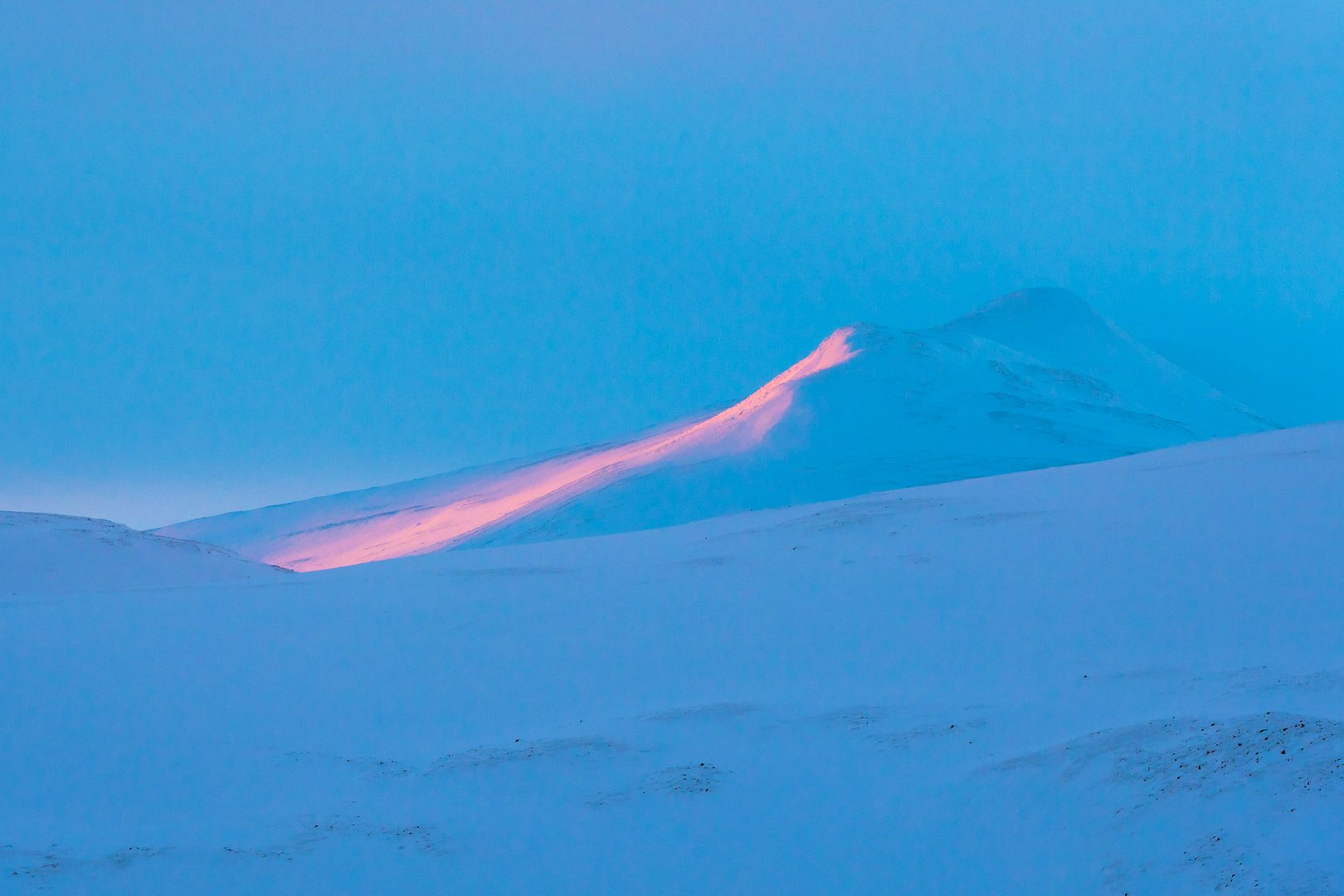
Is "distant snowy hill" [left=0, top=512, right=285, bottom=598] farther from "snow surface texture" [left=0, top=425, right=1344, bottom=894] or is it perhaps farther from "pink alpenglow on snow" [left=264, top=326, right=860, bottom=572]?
"pink alpenglow on snow" [left=264, top=326, right=860, bottom=572]

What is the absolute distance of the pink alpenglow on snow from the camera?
119 ft

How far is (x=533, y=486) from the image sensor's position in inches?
1832

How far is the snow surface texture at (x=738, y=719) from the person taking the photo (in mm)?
6934

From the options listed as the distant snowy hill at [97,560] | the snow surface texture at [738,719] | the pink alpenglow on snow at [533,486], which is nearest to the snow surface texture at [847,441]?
the pink alpenglow on snow at [533,486]

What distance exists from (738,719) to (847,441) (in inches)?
974

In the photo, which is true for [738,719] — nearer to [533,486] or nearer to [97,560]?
[97,560]

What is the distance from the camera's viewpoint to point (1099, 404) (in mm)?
39594

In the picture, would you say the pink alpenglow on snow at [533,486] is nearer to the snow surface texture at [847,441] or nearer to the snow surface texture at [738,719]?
the snow surface texture at [847,441]

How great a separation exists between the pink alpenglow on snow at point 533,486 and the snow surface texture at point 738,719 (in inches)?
765

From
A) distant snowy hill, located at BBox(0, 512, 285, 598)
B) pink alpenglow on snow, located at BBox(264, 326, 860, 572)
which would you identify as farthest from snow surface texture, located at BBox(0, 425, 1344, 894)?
pink alpenglow on snow, located at BBox(264, 326, 860, 572)

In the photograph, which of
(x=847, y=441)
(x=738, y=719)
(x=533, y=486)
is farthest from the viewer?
(x=533, y=486)

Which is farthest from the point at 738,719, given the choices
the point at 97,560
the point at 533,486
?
the point at 533,486

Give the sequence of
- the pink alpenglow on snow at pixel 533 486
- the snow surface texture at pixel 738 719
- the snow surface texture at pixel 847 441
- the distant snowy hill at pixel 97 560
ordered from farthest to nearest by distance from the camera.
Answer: the pink alpenglow on snow at pixel 533 486 → the snow surface texture at pixel 847 441 → the distant snowy hill at pixel 97 560 → the snow surface texture at pixel 738 719

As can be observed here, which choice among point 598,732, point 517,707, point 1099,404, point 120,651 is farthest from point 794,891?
point 1099,404
